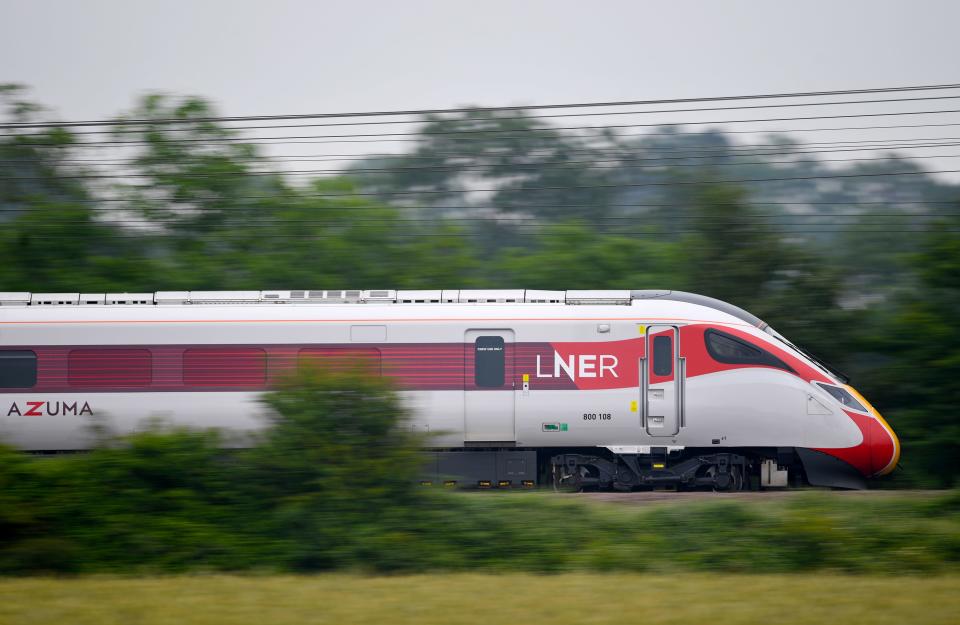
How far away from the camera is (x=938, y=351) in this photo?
52.1ft

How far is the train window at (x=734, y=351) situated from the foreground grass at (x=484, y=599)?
18.5 ft

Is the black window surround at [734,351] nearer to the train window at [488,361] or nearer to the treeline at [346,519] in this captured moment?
the train window at [488,361]

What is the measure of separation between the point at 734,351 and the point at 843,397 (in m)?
1.81

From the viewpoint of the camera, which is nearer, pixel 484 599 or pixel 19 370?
pixel 484 599

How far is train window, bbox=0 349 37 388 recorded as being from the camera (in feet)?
47.9

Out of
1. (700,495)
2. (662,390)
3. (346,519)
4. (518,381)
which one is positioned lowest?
(700,495)

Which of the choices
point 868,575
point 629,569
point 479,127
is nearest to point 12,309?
point 629,569

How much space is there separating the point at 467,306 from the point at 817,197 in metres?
30.8

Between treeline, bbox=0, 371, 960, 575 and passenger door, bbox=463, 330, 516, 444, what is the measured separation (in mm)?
3492

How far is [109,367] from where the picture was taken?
14.6m

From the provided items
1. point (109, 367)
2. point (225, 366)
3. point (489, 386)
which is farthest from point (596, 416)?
point (109, 367)

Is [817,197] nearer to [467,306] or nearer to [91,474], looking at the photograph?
[467,306]

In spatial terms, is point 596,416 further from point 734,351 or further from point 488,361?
point 734,351

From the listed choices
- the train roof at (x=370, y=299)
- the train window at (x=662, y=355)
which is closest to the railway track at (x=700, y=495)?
the train window at (x=662, y=355)
